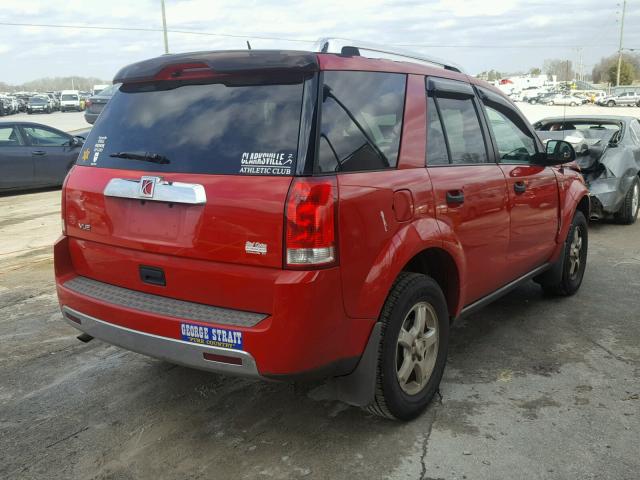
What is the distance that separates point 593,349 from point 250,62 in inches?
121

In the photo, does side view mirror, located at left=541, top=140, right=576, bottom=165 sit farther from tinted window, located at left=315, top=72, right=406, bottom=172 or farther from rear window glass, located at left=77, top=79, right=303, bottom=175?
rear window glass, located at left=77, top=79, right=303, bottom=175

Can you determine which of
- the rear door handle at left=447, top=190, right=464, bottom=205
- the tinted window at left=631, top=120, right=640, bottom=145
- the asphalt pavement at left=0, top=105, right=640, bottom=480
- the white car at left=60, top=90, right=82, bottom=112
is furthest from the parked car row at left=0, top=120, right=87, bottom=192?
the white car at left=60, top=90, right=82, bottom=112

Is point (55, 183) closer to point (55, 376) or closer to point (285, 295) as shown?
point (55, 376)

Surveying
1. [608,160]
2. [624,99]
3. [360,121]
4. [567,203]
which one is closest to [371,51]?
[360,121]

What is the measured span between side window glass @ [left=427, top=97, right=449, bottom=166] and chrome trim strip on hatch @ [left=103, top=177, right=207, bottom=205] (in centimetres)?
130

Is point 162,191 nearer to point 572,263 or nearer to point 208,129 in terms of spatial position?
point 208,129

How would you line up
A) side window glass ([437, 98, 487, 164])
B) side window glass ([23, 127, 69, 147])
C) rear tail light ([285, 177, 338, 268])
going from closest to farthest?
1. rear tail light ([285, 177, 338, 268])
2. side window glass ([437, 98, 487, 164])
3. side window glass ([23, 127, 69, 147])

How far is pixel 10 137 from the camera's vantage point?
12.0m

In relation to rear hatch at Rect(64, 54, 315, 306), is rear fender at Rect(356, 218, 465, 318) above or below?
below

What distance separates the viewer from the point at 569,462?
9.49 feet

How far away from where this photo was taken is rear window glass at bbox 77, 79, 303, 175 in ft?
8.91

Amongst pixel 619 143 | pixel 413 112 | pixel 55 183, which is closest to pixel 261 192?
pixel 413 112

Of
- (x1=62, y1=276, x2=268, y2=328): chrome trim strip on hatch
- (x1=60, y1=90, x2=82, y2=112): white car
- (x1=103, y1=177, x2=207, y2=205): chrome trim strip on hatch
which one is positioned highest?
(x1=60, y1=90, x2=82, y2=112): white car

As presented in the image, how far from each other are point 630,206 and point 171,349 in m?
7.65
